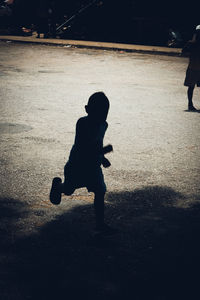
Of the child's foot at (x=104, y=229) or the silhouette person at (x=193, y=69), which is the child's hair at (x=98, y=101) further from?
the silhouette person at (x=193, y=69)

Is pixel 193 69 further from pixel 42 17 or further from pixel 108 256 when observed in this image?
pixel 42 17

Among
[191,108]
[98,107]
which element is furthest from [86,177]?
[191,108]

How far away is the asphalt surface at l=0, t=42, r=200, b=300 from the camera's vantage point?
134 inches

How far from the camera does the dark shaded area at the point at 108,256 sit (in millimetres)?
3273

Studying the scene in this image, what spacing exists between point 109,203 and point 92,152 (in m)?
1.16

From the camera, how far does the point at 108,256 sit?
3.74 m

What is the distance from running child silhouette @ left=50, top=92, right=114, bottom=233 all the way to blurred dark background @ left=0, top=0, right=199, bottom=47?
62.7 feet

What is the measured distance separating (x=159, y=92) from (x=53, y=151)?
5.55 m

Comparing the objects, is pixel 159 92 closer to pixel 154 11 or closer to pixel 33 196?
pixel 33 196

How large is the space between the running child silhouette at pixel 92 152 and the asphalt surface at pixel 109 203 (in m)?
0.43

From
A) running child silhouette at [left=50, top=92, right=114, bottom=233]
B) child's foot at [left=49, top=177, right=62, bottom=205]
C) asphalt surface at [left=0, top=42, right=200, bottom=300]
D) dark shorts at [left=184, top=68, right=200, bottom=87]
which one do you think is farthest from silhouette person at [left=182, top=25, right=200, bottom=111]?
running child silhouette at [left=50, top=92, right=114, bottom=233]

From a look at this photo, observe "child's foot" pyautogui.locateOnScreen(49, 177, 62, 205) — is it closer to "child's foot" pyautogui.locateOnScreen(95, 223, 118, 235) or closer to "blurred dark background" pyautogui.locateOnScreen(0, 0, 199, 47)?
"child's foot" pyautogui.locateOnScreen(95, 223, 118, 235)

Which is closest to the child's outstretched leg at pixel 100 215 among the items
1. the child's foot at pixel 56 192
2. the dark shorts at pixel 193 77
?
the child's foot at pixel 56 192

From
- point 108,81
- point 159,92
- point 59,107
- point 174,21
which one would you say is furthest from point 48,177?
point 174,21
